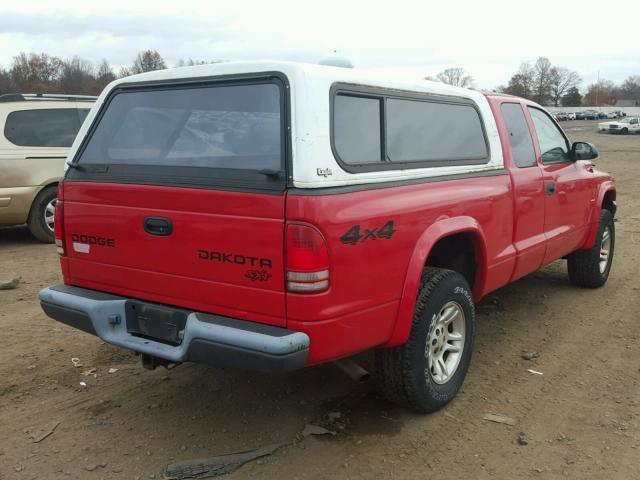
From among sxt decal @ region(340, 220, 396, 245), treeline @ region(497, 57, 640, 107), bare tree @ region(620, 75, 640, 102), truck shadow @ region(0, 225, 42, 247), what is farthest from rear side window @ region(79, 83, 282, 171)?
bare tree @ region(620, 75, 640, 102)

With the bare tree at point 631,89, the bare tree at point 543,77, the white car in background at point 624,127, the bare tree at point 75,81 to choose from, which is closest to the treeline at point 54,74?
the bare tree at point 75,81

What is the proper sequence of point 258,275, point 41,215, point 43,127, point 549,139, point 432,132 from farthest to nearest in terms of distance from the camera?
point 43,127
point 41,215
point 549,139
point 432,132
point 258,275

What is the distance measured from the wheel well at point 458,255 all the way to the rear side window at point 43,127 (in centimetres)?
611

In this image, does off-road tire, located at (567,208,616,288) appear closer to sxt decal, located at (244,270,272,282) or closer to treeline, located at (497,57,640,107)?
sxt decal, located at (244,270,272,282)

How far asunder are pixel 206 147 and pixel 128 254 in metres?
0.71

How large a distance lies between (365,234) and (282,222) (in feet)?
1.40

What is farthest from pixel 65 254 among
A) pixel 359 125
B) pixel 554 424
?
pixel 554 424

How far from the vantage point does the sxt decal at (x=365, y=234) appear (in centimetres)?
278

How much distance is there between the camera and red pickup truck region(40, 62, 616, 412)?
274cm

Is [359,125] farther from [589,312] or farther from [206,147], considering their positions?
[589,312]

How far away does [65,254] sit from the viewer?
3.53 meters

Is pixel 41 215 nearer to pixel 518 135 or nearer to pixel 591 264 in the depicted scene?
pixel 518 135

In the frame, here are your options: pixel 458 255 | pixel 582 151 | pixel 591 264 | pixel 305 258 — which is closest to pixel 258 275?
pixel 305 258

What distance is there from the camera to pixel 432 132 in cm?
367
